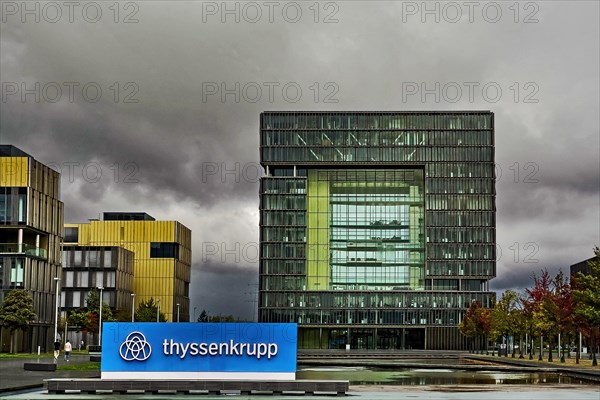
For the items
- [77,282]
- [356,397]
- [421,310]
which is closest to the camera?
[356,397]

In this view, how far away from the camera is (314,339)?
164000mm

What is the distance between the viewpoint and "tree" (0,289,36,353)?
286ft

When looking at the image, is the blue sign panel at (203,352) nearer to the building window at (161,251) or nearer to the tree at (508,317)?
the tree at (508,317)

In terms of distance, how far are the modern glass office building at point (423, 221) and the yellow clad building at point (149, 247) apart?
19.5m

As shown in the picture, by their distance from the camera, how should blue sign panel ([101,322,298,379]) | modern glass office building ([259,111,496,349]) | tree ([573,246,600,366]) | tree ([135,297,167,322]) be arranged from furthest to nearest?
modern glass office building ([259,111,496,349]) < tree ([135,297,167,322]) < tree ([573,246,600,366]) < blue sign panel ([101,322,298,379])

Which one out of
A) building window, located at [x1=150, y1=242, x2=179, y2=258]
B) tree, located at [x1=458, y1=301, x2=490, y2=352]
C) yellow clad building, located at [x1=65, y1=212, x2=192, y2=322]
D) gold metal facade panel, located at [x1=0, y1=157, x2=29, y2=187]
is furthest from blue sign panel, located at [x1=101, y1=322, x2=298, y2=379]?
building window, located at [x1=150, y1=242, x2=179, y2=258]

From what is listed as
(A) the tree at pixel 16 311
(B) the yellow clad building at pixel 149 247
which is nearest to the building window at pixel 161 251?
(B) the yellow clad building at pixel 149 247

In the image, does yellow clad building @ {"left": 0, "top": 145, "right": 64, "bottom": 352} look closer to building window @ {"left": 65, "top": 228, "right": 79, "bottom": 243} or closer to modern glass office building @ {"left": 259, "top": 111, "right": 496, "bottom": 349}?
modern glass office building @ {"left": 259, "top": 111, "right": 496, "bottom": 349}

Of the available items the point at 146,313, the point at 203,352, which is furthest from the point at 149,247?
the point at 203,352

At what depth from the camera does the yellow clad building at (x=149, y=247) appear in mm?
172875

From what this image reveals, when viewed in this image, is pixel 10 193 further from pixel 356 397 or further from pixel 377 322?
pixel 377 322

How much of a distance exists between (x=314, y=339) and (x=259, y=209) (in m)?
25.5

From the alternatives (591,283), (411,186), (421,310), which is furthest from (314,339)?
(591,283)

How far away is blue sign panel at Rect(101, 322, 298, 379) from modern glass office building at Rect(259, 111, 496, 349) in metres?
129
